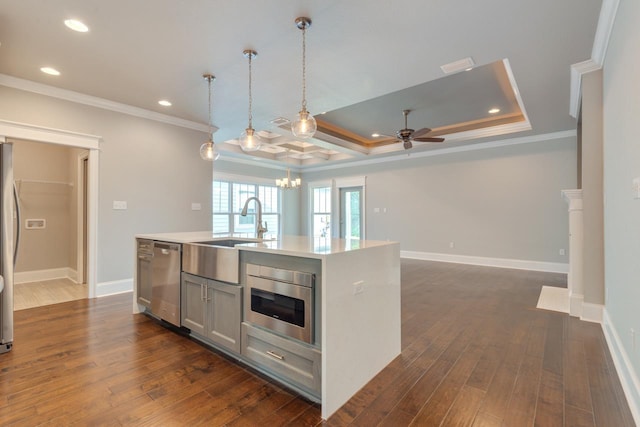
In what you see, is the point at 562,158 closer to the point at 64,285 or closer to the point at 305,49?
the point at 305,49

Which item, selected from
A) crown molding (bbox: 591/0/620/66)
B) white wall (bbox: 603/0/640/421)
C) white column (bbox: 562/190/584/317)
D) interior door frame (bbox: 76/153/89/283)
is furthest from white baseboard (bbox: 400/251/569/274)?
interior door frame (bbox: 76/153/89/283)

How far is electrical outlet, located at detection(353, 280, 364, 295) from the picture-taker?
72.8 inches

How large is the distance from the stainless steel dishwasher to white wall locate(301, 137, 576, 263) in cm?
586

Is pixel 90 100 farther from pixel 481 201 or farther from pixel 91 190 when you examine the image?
pixel 481 201

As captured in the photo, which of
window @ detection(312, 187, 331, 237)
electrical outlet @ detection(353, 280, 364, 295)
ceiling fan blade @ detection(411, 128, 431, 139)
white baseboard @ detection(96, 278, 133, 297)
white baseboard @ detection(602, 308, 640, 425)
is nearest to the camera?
white baseboard @ detection(602, 308, 640, 425)

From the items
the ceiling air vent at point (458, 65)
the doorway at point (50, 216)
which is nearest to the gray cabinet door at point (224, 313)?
the ceiling air vent at point (458, 65)

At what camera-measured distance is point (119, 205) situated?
14.0ft

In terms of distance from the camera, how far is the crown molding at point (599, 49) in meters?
2.20

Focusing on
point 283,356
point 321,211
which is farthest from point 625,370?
point 321,211

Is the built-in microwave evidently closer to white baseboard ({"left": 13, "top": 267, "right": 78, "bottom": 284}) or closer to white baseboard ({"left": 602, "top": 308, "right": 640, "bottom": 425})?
white baseboard ({"left": 602, "top": 308, "right": 640, "bottom": 425})

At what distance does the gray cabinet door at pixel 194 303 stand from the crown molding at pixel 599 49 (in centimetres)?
363

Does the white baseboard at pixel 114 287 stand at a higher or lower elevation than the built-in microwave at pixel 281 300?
lower

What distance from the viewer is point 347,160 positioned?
8.25 meters

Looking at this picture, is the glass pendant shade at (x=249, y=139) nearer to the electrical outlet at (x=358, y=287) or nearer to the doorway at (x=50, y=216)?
the electrical outlet at (x=358, y=287)
